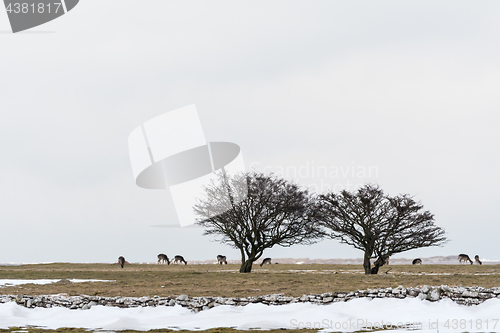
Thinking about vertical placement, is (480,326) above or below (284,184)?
below

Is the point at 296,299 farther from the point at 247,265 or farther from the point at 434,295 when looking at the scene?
the point at 247,265

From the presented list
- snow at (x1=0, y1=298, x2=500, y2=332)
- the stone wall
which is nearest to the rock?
the stone wall

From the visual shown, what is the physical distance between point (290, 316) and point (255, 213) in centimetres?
2384

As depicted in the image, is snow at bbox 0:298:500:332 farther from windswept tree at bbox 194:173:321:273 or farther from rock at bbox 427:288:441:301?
windswept tree at bbox 194:173:321:273

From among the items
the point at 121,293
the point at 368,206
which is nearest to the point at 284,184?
the point at 368,206

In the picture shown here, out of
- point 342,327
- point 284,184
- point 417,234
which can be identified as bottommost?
point 342,327

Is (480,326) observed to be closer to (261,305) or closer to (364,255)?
(261,305)

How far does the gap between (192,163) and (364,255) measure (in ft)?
52.1

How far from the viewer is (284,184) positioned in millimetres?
42031

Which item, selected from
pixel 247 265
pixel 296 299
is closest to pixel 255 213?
pixel 247 265

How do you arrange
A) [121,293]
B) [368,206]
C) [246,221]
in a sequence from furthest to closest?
[246,221], [368,206], [121,293]

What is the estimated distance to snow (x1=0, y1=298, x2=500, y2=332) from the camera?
49.2 feet

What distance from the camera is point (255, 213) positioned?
131ft

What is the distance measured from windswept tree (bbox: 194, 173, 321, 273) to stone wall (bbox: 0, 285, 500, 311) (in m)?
20.6
